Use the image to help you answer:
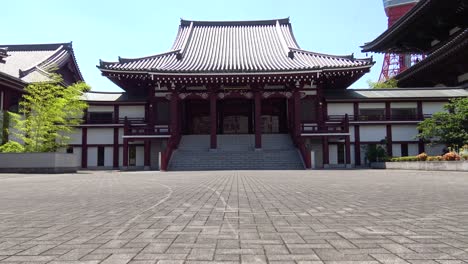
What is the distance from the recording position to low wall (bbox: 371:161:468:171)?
16.2m

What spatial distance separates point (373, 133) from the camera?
1079 inches

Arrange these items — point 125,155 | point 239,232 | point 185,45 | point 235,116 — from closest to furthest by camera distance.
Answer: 1. point 239,232
2. point 125,155
3. point 185,45
4. point 235,116

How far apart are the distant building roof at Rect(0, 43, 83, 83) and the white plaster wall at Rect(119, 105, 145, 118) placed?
553cm

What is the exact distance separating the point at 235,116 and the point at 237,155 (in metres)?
10.5

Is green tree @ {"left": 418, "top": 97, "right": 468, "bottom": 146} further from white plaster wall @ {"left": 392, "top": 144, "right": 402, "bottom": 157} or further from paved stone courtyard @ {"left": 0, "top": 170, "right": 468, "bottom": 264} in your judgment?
A: paved stone courtyard @ {"left": 0, "top": 170, "right": 468, "bottom": 264}

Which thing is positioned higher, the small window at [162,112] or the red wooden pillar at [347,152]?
the small window at [162,112]

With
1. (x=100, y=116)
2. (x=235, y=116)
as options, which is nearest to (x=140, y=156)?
(x=100, y=116)

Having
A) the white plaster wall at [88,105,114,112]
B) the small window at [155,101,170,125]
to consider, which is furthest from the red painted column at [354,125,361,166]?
the white plaster wall at [88,105,114,112]

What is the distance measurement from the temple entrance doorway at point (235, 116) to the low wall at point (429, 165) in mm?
12574

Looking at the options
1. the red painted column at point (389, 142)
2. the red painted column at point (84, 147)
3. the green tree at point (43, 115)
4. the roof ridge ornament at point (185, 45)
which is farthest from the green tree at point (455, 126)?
the red painted column at point (84, 147)

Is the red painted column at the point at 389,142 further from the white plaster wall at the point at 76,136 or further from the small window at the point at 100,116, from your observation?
the white plaster wall at the point at 76,136

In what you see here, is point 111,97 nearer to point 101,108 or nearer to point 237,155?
point 101,108

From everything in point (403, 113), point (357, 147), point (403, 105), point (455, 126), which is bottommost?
point (357, 147)

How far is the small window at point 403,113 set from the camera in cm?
2723
